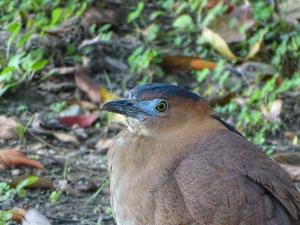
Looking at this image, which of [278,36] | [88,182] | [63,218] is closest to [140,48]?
[278,36]

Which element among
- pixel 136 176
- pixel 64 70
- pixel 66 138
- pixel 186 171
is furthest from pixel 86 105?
pixel 186 171

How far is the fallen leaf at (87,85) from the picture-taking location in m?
6.72

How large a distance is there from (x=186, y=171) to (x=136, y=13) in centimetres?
390

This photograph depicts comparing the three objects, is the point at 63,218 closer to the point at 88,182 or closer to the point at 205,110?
the point at 88,182

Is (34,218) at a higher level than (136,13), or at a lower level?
higher

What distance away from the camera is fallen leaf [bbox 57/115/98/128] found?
20.7 ft

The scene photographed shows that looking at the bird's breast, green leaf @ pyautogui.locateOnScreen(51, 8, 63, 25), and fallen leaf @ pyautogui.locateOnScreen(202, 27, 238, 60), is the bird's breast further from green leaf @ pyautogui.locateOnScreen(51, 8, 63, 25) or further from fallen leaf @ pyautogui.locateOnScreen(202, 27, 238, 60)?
fallen leaf @ pyautogui.locateOnScreen(202, 27, 238, 60)

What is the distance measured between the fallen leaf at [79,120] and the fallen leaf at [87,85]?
0.33 meters

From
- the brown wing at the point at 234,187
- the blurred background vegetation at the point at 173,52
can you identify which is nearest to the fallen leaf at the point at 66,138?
the blurred background vegetation at the point at 173,52

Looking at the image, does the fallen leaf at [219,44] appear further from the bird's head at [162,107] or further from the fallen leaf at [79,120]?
the bird's head at [162,107]

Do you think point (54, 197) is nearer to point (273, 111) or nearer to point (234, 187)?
point (234, 187)

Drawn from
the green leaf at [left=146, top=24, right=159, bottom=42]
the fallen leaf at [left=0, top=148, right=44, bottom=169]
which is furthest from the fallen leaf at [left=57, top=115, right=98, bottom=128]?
the green leaf at [left=146, top=24, right=159, bottom=42]

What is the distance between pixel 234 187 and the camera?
3.92 m

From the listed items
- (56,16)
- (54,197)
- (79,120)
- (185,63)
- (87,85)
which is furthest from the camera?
(185,63)
